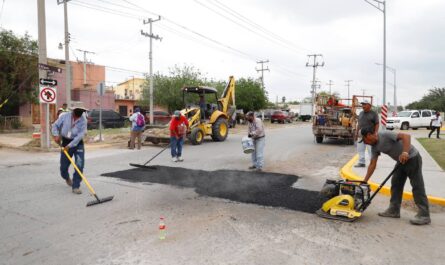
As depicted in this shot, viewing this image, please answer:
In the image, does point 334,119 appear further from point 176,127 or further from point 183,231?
point 183,231

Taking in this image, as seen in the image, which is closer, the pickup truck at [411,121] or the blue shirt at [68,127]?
the blue shirt at [68,127]

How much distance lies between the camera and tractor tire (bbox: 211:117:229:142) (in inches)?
639

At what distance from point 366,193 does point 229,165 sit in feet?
16.7

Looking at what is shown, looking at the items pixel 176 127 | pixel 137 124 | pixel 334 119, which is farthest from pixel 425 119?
pixel 176 127

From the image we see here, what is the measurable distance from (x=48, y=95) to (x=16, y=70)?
12238mm

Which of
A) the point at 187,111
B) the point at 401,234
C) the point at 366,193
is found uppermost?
the point at 187,111

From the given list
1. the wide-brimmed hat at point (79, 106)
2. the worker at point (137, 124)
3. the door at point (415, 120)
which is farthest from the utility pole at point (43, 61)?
the door at point (415, 120)

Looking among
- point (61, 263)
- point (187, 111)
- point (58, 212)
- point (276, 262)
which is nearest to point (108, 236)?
point (61, 263)

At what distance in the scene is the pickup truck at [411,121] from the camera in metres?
29.2

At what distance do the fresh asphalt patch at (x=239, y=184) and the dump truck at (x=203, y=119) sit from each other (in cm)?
565

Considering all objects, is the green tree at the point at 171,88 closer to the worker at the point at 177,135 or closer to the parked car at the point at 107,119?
the parked car at the point at 107,119

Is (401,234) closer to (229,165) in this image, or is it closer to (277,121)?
(229,165)

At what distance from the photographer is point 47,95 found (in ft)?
43.9

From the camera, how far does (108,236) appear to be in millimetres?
4469
